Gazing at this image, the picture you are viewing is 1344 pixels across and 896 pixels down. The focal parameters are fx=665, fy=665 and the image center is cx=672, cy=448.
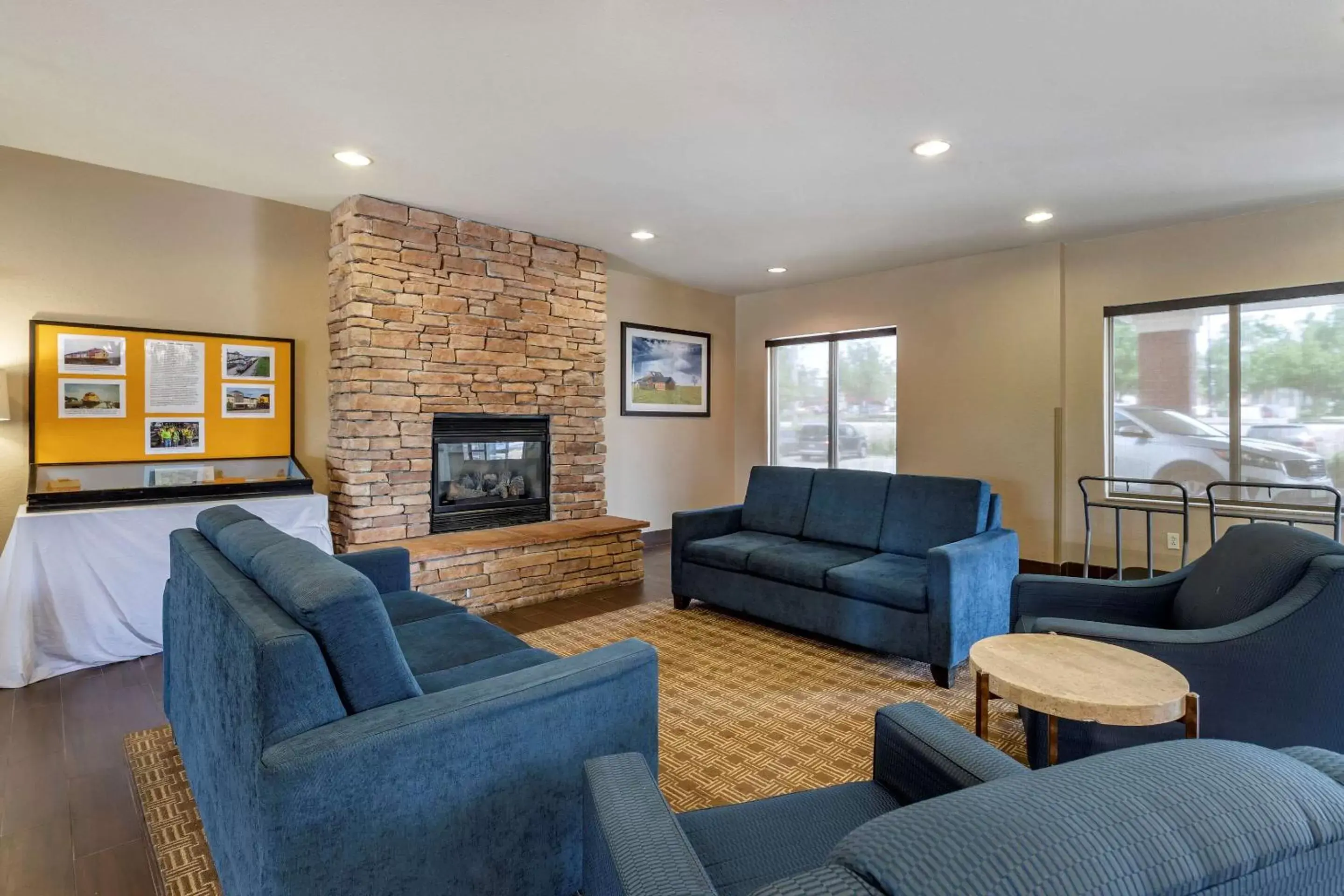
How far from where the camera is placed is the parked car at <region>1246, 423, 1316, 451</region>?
4.26 m

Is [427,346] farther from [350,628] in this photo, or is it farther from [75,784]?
[350,628]

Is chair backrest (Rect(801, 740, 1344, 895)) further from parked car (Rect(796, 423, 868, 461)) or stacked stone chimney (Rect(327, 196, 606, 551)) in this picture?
parked car (Rect(796, 423, 868, 461))

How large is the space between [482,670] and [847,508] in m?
2.84

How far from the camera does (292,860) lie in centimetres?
130

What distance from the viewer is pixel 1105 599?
8.63ft

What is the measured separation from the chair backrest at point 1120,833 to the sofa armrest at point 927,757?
609 mm

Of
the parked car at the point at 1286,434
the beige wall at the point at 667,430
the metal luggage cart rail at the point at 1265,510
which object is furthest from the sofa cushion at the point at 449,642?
the parked car at the point at 1286,434

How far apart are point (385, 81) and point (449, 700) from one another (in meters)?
2.50

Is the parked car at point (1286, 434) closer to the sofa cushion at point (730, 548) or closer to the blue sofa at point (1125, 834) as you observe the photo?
the sofa cushion at point (730, 548)

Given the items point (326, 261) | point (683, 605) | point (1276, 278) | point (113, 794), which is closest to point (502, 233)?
point (326, 261)

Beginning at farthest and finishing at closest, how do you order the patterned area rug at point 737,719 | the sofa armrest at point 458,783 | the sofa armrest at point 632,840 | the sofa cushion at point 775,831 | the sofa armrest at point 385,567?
the sofa armrest at point 385,567, the patterned area rug at point 737,719, the sofa armrest at point 458,783, the sofa cushion at point 775,831, the sofa armrest at point 632,840

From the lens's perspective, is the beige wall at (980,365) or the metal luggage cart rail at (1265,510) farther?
the beige wall at (980,365)

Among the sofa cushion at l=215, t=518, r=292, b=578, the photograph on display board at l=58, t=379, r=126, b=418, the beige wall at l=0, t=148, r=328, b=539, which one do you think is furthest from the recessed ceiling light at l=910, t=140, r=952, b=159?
the photograph on display board at l=58, t=379, r=126, b=418

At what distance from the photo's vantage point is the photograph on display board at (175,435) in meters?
3.92
